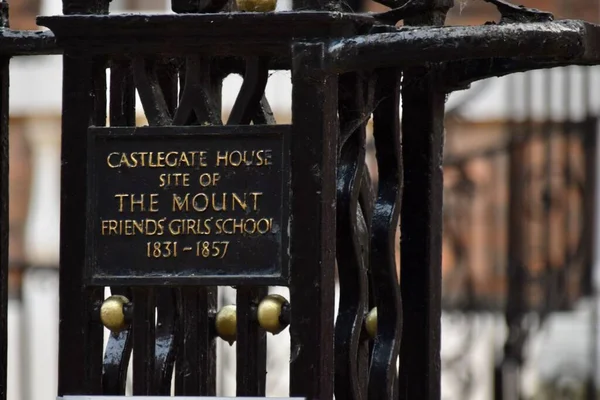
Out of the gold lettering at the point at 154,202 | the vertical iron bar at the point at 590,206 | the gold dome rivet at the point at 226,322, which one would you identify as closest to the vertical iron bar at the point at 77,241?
the gold lettering at the point at 154,202

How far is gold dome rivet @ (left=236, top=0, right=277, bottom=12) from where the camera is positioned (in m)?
3.43

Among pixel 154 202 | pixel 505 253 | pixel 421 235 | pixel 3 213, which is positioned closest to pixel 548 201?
pixel 505 253

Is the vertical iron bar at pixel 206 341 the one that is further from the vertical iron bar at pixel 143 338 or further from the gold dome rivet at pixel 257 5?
the gold dome rivet at pixel 257 5

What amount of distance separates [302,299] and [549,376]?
5318mm

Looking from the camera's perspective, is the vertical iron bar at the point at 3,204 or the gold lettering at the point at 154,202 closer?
the gold lettering at the point at 154,202

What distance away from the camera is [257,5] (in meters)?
3.43

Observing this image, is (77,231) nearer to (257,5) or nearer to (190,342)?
(190,342)

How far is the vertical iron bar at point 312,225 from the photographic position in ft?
10.8

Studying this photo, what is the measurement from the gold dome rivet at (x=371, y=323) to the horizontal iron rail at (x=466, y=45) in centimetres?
60

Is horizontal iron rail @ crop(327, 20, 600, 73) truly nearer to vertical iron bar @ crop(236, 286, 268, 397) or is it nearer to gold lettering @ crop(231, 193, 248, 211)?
gold lettering @ crop(231, 193, 248, 211)

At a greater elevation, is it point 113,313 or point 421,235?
point 421,235

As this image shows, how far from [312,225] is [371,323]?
1.35ft

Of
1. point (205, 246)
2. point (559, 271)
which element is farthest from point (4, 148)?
point (559, 271)

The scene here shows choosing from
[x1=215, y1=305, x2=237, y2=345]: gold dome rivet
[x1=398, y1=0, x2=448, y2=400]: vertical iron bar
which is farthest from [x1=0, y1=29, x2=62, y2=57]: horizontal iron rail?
[x1=398, y1=0, x2=448, y2=400]: vertical iron bar
